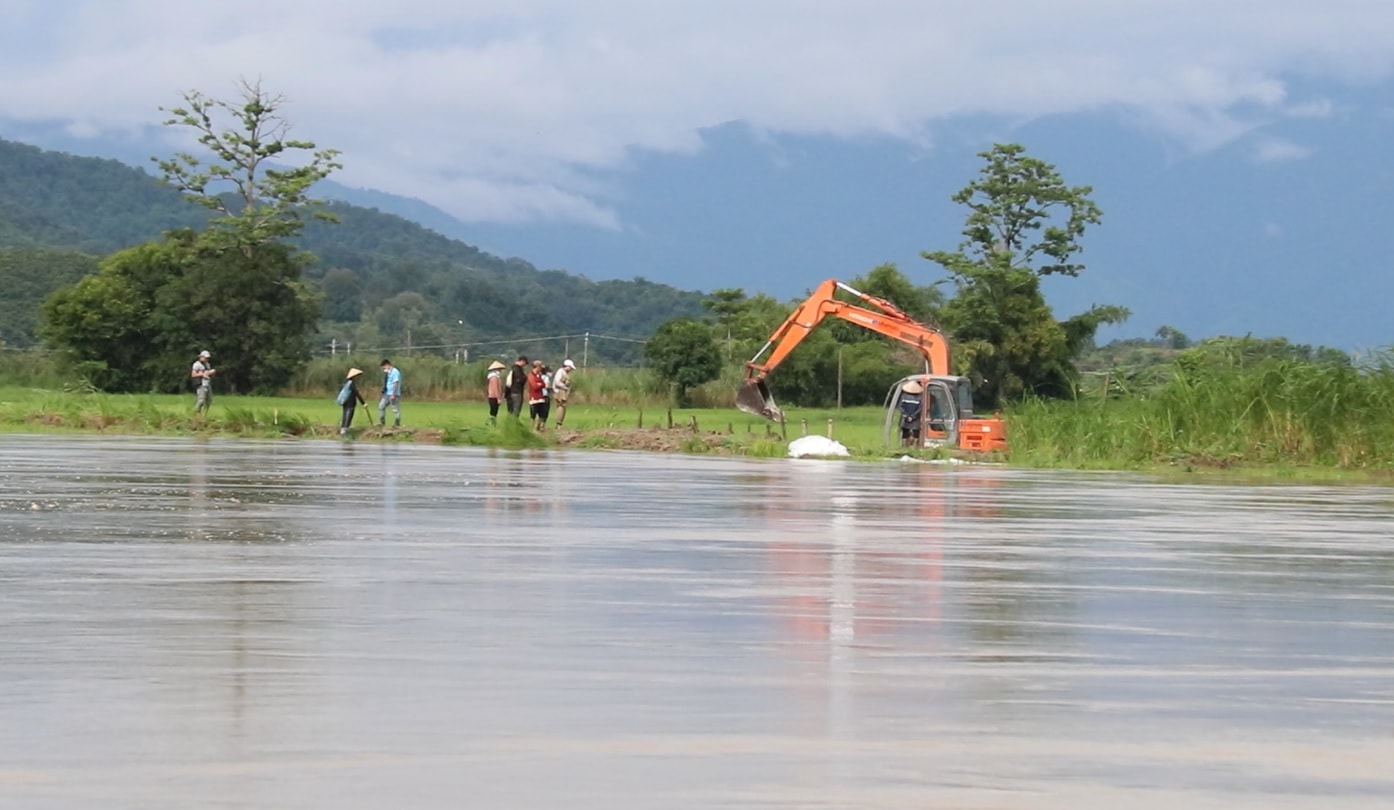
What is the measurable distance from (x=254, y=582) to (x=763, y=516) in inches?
278

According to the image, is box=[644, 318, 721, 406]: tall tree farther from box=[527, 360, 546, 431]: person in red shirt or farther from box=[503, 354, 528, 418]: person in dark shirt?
box=[527, 360, 546, 431]: person in red shirt

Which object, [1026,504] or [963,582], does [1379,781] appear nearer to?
[963,582]

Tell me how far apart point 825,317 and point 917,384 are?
4.85 meters

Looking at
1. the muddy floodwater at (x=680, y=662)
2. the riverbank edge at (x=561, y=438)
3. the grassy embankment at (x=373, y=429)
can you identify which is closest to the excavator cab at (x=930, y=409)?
the grassy embankment at (x=373, y=429)

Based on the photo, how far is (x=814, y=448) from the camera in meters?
36.3

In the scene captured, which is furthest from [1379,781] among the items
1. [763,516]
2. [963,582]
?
[763,516]

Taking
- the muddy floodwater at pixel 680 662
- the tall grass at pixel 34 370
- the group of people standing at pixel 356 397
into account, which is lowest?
the muddy floodwater at pixel 680 662

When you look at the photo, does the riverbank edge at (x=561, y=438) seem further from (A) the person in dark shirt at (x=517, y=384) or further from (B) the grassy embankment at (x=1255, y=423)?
(A) the person in dark shirt at (x=517, y=384)

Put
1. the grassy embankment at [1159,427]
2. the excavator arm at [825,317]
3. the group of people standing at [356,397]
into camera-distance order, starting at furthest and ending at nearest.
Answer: the excavator arm at [825,317] < the group of people standing at [356,397] < the grassy embankment at [1159,427]

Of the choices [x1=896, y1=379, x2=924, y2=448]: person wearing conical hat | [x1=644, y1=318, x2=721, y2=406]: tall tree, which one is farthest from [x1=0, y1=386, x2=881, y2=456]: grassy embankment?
[x1=644, y1=318, x2=721, y2=406]: tall tree

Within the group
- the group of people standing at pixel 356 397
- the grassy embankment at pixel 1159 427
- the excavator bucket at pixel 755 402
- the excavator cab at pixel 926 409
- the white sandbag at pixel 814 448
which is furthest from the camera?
the excavator bucket at pixel 755 402

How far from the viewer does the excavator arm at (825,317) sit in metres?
44.3

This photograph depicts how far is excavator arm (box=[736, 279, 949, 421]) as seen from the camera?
44.3 m

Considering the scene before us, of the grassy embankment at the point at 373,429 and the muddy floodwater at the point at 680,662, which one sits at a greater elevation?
the grassy embankment at the point at 373,429
